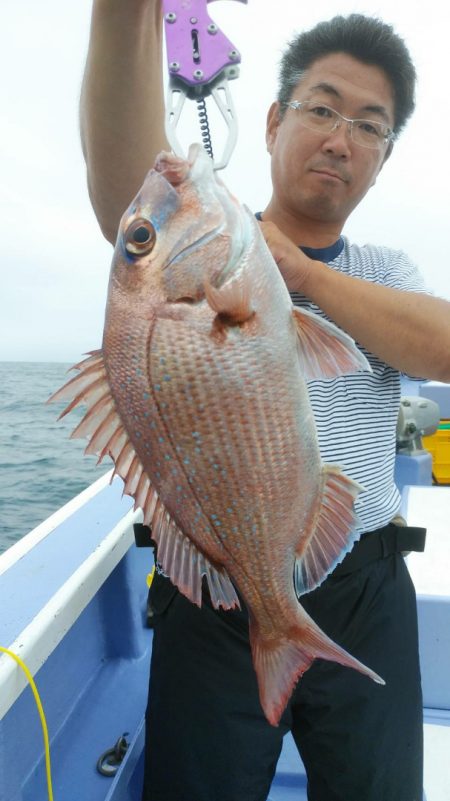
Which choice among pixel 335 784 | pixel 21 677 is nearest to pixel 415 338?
pixel 335 784

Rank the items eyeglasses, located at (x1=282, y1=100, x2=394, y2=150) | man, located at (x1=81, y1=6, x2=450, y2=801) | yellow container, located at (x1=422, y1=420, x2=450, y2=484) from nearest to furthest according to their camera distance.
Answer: man, located at (x1=81, y1=6, x2=450, y2=801)
eyeglasses, located at (x1=282, y1=100, x2=394, y2=150)
yellow container, located at (x1=422, y1=420, x2=450, y2=484)

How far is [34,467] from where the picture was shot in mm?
9820

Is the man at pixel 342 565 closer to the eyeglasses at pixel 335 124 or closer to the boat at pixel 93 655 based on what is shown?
the eyeglasses at pixel 335 124

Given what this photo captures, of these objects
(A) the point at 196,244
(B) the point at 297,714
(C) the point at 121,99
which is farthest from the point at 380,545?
(C) the point at 121,99

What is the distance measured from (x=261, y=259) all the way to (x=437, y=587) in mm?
1764

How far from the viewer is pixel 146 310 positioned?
45.0 inches

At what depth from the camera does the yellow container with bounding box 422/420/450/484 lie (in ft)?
21.1

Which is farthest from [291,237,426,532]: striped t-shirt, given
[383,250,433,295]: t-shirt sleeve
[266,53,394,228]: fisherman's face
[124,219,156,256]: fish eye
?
[124,219,156,256]: fish eye

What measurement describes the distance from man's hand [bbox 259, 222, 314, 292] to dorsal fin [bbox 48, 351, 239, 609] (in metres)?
0.47

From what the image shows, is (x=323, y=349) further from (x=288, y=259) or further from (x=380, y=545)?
(x=380, y=545)

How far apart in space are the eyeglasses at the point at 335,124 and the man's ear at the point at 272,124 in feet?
0.56

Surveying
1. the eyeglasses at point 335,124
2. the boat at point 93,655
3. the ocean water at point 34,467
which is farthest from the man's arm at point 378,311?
the ocean water at point 34,467

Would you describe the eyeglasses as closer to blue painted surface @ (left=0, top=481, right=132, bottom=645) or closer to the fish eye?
the fish eye

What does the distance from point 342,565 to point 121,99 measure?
4.51 feet
